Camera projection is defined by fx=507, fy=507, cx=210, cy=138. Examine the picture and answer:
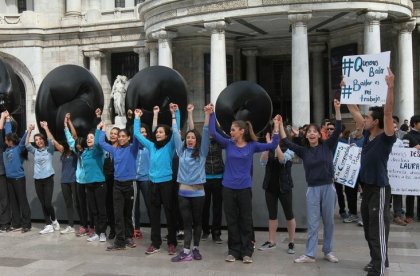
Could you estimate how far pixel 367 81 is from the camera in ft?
23.5

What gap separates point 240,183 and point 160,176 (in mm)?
1316

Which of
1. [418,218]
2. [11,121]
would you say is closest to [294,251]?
[418,218]

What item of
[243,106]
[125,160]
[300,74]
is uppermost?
[300,74]

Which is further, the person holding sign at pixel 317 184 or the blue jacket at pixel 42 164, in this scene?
the blue jacket at pixel 42 164

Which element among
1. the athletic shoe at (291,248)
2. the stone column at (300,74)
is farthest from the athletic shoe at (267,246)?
the stone column at (300,74)

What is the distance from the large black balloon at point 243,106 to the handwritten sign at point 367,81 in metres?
2.16

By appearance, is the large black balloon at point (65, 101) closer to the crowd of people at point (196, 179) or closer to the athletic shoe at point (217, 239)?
the crowd of people at point (196, 179)

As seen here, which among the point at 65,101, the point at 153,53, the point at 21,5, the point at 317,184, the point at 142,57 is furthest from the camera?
the point at 21,5

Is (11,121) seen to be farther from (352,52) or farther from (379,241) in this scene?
(352,52)

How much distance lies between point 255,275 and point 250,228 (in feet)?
2.82

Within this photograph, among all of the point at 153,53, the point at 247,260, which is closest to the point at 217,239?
the point at 247,260

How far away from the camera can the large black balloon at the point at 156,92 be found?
9.35 meters

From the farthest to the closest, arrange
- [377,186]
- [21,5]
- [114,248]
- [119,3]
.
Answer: [21,5] < [119,3] < [114,248] < [377,186]

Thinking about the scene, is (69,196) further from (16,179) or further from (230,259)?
(230,259)
